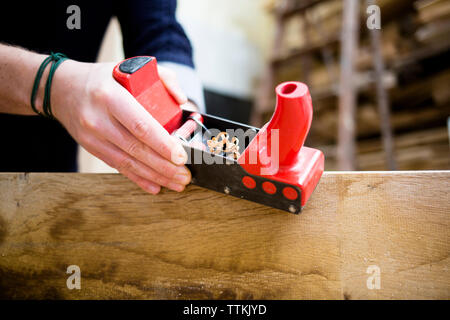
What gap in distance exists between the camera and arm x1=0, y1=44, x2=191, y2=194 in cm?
56

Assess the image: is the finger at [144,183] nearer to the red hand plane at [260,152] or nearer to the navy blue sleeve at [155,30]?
the red hand plane at [260,152]

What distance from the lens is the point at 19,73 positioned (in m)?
0.65

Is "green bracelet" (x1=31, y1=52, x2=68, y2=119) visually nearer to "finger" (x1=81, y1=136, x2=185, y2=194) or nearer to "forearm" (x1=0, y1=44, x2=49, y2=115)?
"forearm" (x1=0, y1=44, x2=49, y2=115)

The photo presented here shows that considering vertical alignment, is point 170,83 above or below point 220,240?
above

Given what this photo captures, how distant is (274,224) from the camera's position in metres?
0.58

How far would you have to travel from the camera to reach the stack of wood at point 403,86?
5.85ft

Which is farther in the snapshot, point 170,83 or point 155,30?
point 155,30

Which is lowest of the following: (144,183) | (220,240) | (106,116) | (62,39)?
(220,240)

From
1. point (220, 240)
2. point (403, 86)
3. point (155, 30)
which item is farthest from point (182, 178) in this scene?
point (403, 86)

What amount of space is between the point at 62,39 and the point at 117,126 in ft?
1.80

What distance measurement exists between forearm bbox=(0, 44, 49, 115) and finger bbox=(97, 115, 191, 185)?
0.20 meters

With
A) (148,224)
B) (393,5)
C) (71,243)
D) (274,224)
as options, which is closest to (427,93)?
(393,5)

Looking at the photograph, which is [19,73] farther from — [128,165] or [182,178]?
[182,178]
